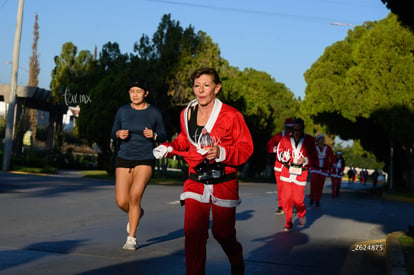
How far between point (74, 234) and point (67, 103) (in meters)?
29.1

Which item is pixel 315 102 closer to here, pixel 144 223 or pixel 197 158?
pixel 144 223

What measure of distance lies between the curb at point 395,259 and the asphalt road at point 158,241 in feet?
0.45

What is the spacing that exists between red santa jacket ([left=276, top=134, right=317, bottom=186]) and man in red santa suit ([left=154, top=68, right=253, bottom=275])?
17.5 feet

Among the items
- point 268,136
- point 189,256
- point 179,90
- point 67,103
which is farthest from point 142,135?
point 268,136

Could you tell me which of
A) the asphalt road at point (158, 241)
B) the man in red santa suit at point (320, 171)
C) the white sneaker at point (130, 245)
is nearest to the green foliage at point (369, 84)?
the man in red santa suit at point (320, 171)

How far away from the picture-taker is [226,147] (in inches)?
214

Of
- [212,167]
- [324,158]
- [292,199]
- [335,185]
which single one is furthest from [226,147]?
[335,185]

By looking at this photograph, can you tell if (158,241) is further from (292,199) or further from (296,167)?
(296,167)

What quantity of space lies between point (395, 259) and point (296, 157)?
386cm

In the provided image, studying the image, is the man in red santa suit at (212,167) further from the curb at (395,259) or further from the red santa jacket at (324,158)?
the red santa jacket at (324,158)

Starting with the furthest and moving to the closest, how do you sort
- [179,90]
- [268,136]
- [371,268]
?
1. [268,136]
2. [179,90]
3. [371,268]

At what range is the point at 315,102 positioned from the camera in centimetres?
3644

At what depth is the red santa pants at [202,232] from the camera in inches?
208

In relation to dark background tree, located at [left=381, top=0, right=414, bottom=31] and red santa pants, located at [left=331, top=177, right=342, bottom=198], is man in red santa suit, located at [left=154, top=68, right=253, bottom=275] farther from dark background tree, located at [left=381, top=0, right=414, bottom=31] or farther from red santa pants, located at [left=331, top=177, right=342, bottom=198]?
red santa pants, located at [left=331, top=177, right=342, bottom=198]
